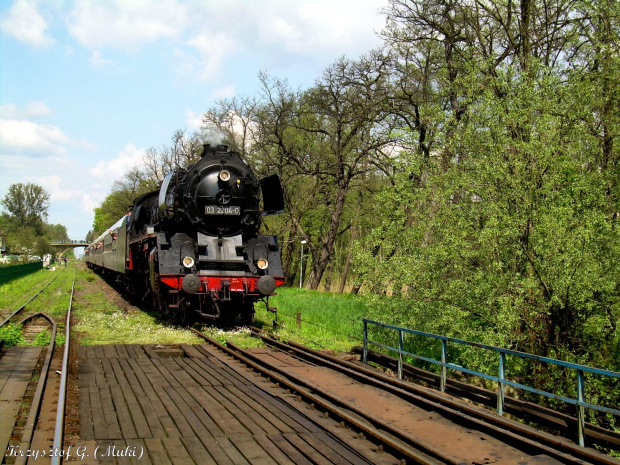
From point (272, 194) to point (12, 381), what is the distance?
25.5 feet

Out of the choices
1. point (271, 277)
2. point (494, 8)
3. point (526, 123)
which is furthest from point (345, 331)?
point (494, 8)

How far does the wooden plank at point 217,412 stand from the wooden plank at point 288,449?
0.37 m

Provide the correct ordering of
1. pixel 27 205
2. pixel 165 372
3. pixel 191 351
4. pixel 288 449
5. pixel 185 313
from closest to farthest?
pixel 288 449 → pixel 165 372 → pixel 191 351 → pixel 185 313 → pixel 27 205

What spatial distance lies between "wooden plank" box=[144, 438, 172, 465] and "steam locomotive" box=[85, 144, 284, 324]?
687 cm

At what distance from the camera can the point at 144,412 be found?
6.23 metres

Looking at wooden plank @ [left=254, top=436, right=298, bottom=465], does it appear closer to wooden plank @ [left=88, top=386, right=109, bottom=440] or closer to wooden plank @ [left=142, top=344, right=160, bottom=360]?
→ wooden plank @ [left=88, top=386, right=109, bottom=440]

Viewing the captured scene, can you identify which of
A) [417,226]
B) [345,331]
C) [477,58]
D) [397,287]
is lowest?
[345,331]

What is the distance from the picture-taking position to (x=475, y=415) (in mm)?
6582

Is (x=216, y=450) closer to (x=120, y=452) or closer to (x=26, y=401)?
(x=120, y=452)

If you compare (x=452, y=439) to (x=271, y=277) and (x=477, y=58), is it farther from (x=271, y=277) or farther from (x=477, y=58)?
(x=477, y=58)

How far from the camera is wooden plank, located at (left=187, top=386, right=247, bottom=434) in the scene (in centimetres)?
572

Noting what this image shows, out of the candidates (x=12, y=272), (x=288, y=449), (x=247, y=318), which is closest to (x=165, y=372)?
(x=288, y=449)

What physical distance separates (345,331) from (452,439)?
30.3 ft

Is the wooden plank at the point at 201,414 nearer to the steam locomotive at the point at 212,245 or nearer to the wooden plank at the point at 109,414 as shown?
the wooden plank at the point at 109,414
